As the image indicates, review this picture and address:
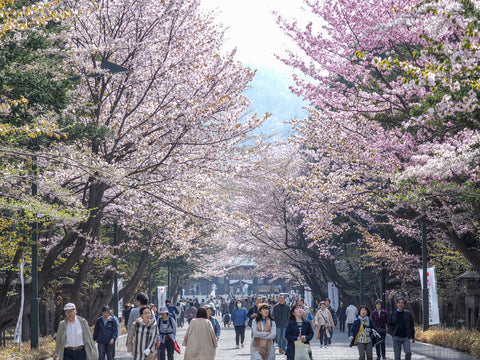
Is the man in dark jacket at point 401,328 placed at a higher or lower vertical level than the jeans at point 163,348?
higher

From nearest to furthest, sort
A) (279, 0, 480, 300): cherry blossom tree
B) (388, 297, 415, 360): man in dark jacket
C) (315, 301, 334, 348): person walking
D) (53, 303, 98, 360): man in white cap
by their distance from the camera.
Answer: (279, 0, 480, 300): cherry blossom tree
(53, 303, 98, 360): man in white cap
(388, 297, 415, 360): man in dark jacket
(315, 301, 334, 348): person walking

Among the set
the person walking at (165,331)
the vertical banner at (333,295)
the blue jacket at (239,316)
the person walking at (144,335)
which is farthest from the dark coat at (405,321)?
the vertical banner at (333,295)

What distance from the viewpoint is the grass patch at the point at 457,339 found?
17.4 m

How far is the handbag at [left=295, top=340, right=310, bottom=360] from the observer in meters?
12.4

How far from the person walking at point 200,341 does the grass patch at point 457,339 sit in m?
7.94

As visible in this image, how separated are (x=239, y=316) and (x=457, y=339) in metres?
8.17

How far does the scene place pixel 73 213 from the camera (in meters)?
14.4

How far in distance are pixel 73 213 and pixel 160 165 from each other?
→ 4552 mm

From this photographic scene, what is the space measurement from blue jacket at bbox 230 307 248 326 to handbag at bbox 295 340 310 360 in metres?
12.0

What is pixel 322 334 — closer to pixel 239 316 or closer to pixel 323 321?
pixel 323 321

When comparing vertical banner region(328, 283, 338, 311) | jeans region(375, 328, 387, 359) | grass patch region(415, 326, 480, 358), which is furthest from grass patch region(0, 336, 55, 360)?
vertical banner region(328, 283, 338, 311)

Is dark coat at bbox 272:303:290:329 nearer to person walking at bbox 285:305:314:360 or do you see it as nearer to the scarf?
the scarf

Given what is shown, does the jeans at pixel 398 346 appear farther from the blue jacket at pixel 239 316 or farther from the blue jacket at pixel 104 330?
the blue jacket at pixel 239 316

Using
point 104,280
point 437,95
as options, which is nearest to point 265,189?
point 104,280
